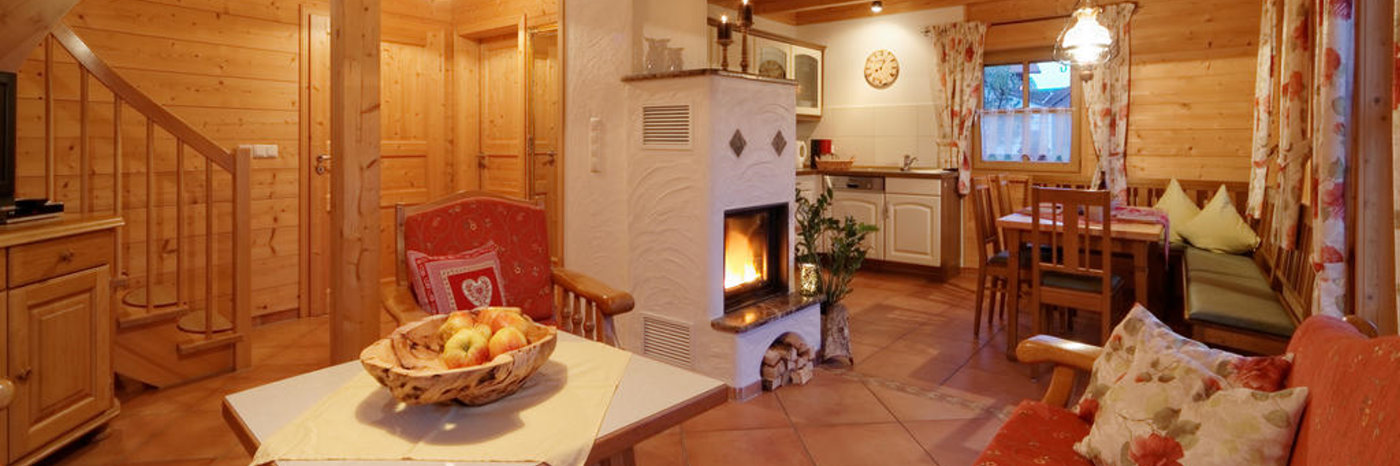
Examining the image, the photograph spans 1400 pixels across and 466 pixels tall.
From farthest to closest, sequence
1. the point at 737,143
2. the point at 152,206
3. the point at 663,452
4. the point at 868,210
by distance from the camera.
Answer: the point at 868,210 < the point at 152,206 < the point at 737,143 < the point at 663,452

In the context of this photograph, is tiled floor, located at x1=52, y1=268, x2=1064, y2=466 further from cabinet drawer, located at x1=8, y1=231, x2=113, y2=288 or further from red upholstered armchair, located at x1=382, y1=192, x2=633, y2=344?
cabinet drawer, located at x1=8, y1=231, x2=113, y2=288

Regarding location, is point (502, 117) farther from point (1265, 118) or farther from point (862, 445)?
point (1265, 118)

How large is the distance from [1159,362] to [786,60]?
5275 mm

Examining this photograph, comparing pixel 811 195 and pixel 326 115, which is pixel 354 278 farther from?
pixel 811 195

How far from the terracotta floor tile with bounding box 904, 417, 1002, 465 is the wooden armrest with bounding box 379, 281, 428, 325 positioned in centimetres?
177

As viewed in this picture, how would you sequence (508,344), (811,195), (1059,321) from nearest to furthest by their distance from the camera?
(508,344), (1059,321), (811,195)

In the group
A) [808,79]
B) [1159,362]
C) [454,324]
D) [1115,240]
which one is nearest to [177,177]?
[454,324]

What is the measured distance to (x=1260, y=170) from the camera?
4.30m

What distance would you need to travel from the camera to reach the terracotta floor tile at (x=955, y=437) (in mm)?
2740

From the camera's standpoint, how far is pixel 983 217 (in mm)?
4305

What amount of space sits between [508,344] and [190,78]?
3.65 meters

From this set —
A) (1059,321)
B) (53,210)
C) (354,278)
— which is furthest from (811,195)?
(53,210)

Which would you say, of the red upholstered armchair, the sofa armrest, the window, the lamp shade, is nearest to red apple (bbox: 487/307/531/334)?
the red upholstered armchair

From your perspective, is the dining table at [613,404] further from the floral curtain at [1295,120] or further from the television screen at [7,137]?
the floral curtain at [1295,120]
